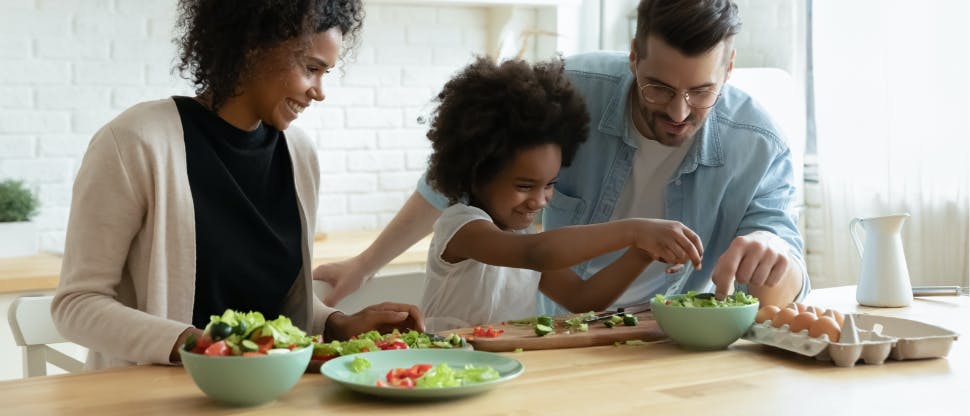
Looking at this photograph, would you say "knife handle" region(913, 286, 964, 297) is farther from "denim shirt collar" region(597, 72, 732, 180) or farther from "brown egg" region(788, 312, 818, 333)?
"brown egg" region(788, 312, 818, 333)

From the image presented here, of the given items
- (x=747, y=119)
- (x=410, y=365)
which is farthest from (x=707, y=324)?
(x=747, y=119)

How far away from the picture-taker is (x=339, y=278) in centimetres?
242

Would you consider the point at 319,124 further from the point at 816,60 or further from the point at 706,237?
the point at 706,237

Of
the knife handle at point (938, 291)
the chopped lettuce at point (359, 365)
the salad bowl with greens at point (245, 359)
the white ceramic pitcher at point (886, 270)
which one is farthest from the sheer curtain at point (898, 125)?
the salad bowl with greens at point (245, 359)

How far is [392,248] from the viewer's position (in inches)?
99.2

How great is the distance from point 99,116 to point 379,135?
1.06 metres

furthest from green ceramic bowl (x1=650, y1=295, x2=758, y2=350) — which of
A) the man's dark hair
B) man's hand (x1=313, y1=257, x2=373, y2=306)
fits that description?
man's hand (x1=313, y1=257, x2=373, y2=306)

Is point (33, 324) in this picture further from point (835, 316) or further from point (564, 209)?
point (835, 316)

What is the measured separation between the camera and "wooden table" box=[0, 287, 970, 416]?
52.8 inches

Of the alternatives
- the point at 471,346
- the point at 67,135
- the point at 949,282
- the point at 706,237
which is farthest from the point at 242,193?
the point at 949,282

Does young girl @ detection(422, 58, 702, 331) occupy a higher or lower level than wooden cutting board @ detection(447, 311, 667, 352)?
higher

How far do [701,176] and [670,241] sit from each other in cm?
50

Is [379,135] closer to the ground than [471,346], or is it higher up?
higher up

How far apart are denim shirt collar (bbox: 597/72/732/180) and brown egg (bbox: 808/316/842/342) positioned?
0.66 m
